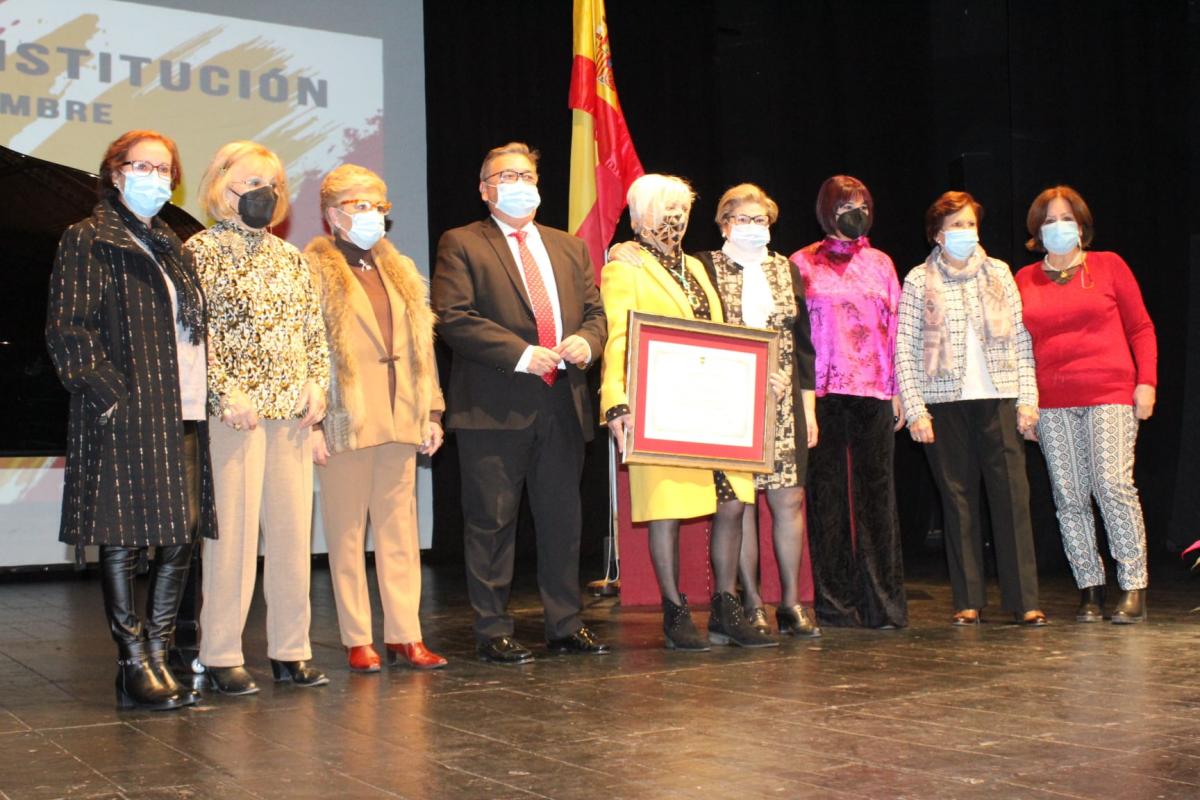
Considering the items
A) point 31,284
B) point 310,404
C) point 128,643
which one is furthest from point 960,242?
point 31,284

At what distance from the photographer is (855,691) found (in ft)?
10.4

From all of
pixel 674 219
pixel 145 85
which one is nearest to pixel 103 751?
pixel 674 219

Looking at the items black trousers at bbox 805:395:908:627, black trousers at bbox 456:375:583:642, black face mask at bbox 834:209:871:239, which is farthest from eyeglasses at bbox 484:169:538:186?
black trousers at bbox 805:395:908:627

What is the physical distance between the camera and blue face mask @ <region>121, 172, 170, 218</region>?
122 inches

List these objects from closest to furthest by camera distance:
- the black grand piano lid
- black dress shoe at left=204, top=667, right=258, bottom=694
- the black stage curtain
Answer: black dress shoe at left=204, top=667, right=258, bottom=694
the black grand piano lid
the black stage curtain

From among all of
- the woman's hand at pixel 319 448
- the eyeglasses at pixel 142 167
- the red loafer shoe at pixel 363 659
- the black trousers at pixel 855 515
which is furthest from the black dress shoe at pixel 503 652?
the eyeglasses at pixel 142 167

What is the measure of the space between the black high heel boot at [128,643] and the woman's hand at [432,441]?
2.89 feet

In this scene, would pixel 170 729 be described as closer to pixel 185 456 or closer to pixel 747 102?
pixel 185 456

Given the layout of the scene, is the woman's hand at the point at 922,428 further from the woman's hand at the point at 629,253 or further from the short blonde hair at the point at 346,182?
the short blonde hair at the point at 346,182

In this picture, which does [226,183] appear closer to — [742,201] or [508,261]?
[508,261]

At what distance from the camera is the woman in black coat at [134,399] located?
2.98 metres

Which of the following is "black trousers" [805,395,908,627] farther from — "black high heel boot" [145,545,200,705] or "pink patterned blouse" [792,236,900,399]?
"black high heel boot" [145,545,200,705]

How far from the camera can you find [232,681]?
10.6 feet

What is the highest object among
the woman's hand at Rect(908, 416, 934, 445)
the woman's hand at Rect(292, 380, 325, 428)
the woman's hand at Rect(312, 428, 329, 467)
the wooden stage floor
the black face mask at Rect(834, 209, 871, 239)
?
the black face mask at Rect(834, 209, 871, 239)
